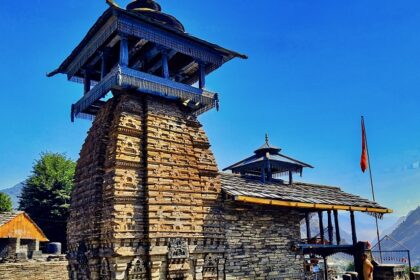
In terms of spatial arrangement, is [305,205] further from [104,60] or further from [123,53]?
[104,60]

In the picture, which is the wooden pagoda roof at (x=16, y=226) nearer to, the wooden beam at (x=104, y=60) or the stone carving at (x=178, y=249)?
the wooden beam at (x=104, y=60)

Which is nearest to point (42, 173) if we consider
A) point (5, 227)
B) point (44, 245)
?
point (44, 245)

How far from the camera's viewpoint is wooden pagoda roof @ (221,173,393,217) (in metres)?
14.6

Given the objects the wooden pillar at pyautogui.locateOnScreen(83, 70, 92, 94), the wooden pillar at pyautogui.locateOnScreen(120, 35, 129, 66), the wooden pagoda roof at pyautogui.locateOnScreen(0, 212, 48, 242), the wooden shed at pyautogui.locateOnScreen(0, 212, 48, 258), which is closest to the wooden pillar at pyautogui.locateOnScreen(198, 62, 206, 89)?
the wooden pillar at pyautogui.locateOnScreen(120, 35, 129, 66)

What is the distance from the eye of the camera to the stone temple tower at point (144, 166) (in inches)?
469

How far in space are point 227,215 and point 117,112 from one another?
5.53 metres

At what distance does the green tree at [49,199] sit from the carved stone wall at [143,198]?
74.8ft

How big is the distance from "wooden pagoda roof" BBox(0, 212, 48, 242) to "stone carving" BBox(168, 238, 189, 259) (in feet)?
66.0

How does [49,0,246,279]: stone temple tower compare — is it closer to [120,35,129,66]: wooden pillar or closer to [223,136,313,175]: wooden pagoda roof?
[120,35,129,66]: wooden pillar

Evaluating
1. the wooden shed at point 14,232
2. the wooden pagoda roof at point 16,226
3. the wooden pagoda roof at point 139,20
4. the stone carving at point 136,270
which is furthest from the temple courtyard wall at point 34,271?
the stone carving at point 136,270

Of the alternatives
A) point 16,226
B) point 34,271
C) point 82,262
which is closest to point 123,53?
point 82,262

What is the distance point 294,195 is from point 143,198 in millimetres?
7640

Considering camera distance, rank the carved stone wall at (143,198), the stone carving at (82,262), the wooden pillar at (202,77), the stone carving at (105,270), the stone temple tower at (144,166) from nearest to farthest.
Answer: the stone carving at (105,270) < the carved stone wall at (143,198) < the stone temple tower at (144,166) < the stone carving at (82,262) < the wooden pillar at (202,77)

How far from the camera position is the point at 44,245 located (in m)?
33.3
